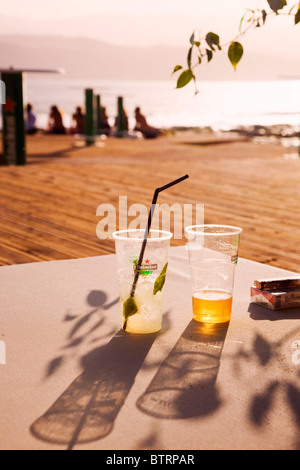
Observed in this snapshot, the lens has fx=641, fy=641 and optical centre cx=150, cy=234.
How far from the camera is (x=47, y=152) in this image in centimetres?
1132

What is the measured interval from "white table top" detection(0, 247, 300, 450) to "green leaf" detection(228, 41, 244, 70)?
0.91m

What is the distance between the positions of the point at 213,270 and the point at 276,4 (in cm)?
101

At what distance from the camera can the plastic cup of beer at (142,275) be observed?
2197mm

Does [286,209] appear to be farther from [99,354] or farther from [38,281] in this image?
[99,354]

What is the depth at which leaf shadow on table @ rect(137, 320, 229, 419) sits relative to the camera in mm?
1712

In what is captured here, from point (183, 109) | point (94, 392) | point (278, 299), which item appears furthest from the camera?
point (183, 109)

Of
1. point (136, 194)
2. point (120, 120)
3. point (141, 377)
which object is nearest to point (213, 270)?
point (141, 377)

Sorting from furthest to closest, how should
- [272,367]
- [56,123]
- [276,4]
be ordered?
1. [56,123]
2. [272,367]
3. [276,4]

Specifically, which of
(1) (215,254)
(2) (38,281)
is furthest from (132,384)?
(2) (38,281)

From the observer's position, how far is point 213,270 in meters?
2.33

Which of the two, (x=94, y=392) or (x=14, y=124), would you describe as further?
(x=14, y=124)

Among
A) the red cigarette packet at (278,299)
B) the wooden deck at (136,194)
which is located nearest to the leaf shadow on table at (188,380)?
the red cigarette packet at (278,299)

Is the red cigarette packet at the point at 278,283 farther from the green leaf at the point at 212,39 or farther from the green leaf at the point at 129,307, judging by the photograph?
the green leaf at the point at 212,39

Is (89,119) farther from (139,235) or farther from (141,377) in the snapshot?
(141,377)
